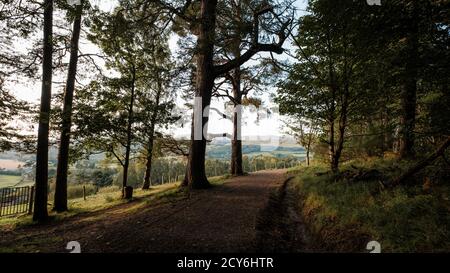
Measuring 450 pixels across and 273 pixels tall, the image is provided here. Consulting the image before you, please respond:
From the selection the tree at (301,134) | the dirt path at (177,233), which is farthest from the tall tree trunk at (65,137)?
the tree at (301,134)

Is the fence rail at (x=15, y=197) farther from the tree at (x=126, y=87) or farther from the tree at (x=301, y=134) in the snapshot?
the tree at (x=301, y=134)

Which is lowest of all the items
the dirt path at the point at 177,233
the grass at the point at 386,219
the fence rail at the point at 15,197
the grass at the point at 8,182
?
the grass at the point at 8,182

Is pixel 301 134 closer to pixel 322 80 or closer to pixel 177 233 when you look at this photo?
pixel 322 80

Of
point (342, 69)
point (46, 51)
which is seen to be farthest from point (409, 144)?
point (46, 51)

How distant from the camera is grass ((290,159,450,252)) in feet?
10.8

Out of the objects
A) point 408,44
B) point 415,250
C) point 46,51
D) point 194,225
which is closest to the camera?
point 415,250

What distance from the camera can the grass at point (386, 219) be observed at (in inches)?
129

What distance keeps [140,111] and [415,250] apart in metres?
12.3

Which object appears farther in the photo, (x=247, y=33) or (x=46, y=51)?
(x=46, y=51)

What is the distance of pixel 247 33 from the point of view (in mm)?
7602

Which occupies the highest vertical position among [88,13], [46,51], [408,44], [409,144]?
[88,13]

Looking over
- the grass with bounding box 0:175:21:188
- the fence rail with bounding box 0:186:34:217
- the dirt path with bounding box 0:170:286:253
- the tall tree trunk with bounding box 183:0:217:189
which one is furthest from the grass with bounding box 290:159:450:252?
the grass with bounding box 0:175:21:188

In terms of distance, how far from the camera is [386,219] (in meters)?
3.99
